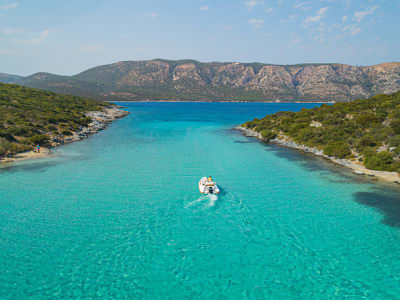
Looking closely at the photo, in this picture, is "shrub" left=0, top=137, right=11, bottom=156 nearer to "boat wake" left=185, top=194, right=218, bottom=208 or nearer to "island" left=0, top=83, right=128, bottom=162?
"island" left=0, top=83, right=128, bottom=162

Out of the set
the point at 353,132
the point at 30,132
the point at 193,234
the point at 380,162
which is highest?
the point at 353,132

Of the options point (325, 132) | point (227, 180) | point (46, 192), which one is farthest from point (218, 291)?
point (325, 132)

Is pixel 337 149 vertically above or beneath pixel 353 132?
beneath

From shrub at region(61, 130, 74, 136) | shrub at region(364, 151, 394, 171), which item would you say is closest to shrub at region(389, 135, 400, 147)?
shrub at region(364, 151, 394, 171)

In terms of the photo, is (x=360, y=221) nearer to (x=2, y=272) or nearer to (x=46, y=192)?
(x=2, y=272)

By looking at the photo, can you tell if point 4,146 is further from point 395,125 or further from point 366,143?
point 395,125

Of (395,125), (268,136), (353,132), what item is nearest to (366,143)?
(395,125)
